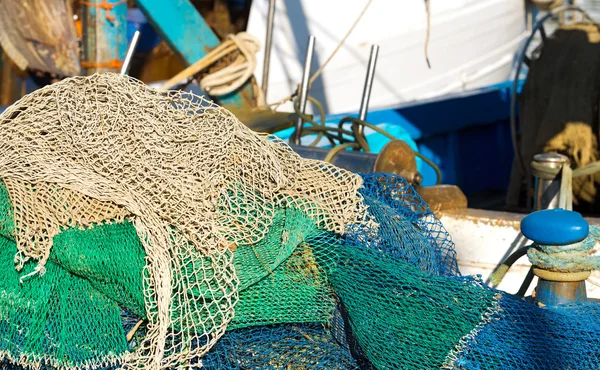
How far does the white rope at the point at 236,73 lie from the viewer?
15.7 feet

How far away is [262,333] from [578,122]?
10.5 feet

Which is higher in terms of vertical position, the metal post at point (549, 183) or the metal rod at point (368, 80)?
the metal rod at point (368, 80)

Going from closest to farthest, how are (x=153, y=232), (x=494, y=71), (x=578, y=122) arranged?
(x=153, y=232), (x=578, y=122), (x=494, y=71)

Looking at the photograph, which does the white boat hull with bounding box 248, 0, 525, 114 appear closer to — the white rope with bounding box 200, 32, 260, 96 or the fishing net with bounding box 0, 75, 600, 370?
the white rope with bounding box 200, 32, 260, 96

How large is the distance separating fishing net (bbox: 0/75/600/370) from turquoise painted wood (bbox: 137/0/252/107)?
2799 mm

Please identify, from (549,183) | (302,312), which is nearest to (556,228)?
(302,312)

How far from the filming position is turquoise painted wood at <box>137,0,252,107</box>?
16.0 ft

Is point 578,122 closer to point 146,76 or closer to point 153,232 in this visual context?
point 153,232

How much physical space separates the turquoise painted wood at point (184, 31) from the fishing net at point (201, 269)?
2.80 metres

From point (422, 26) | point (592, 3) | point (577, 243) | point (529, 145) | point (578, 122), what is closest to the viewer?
point (577, 243)

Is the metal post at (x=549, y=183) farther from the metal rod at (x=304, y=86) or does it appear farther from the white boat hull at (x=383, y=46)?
the white boat hull at (x=383, y=46)

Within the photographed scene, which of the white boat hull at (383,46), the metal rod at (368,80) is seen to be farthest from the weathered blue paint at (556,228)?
the white boat hull at (383,46)

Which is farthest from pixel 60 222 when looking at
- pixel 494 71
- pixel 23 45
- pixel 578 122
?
pixel 494 71

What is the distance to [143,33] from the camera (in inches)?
377
